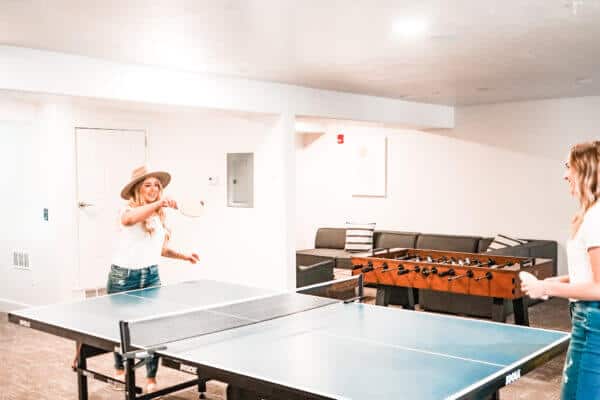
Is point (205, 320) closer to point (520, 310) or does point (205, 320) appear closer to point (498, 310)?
point (498, 310)

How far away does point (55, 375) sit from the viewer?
15.2ft

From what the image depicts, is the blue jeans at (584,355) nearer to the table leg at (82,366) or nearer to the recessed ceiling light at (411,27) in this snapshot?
the recessed ceiling light at (411,27)

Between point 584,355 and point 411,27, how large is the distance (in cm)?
239

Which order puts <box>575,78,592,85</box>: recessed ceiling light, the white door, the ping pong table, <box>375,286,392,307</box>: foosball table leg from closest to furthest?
1. the ping pong table
2. <box>375,286,392,307</box>: foosball table leg
3. <box>575,78,592,85</box>: recessed ceiling light
4. the white door

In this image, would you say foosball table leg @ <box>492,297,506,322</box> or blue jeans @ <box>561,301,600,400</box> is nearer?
blue jeans @ <box>561,301,600,400</box>

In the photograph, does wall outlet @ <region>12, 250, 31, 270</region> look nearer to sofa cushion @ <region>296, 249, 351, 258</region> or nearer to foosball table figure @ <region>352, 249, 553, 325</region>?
foosball table figure @ <region>352, 249, 553, 325</region>

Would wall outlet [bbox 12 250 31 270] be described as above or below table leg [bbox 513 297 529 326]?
above

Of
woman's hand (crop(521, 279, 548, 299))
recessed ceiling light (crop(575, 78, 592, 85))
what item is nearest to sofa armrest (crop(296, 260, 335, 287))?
recessed ceiling light (crop(575, 78, 592, 85))

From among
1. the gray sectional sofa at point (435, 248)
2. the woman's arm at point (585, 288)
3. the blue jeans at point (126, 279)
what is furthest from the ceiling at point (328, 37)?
the gray sectional sofa at point (435, 248)

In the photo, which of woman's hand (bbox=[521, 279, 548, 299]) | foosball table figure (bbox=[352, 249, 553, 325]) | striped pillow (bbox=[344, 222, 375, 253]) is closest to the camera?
woman's hand (bbox=[521, 279, 548, 299])

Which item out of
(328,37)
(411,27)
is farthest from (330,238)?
(411,27)

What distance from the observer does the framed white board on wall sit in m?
9.37

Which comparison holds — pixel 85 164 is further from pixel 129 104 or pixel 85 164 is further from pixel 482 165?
pixel 482 165

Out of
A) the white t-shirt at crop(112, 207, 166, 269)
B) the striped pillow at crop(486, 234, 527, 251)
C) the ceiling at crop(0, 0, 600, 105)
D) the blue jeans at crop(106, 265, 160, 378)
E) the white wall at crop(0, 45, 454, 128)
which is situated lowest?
the striped pillow at crop(486, 234, 527, 251)
